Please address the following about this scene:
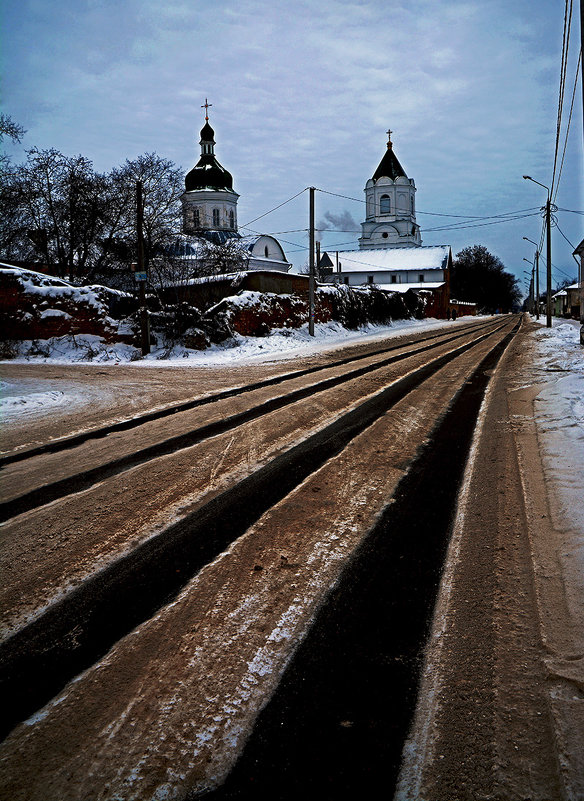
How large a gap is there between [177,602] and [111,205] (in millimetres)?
33367

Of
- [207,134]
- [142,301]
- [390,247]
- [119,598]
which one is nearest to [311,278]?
[142,301]

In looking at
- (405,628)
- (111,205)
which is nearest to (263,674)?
(405,628)

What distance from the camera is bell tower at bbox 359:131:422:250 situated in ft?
325

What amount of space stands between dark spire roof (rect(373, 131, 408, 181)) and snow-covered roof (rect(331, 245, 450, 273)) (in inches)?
649

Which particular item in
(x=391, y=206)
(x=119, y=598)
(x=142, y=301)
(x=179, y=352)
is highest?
(x=391, y=206)

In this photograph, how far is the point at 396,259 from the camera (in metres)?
90.8

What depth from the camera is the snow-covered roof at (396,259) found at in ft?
287

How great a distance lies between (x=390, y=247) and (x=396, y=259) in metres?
11.1

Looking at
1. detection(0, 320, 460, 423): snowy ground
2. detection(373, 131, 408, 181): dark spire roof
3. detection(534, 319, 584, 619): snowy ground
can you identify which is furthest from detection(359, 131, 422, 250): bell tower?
detection(534, 319, 584, 619): snowy ground

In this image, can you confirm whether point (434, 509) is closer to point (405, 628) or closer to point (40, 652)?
point (405, 628)

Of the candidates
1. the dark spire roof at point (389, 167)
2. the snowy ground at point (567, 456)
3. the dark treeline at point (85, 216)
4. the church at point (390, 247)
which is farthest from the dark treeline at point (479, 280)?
the snowy ground at point (567, 456)

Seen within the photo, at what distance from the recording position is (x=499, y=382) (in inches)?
430

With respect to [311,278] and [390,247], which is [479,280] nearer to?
[390,247]

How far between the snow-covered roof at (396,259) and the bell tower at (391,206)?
349 inches
